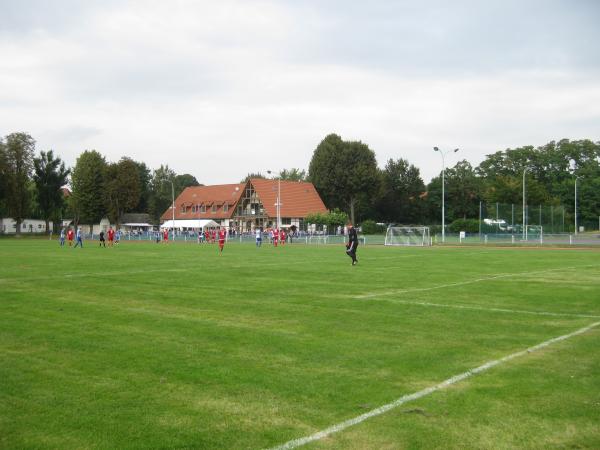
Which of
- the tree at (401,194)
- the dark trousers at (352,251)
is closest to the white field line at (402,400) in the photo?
the dark trousers at (352,251)

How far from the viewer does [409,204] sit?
9988 cm

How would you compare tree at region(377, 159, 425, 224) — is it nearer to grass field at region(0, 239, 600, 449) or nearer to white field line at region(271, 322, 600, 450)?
grass field at region(0, 239, 600, 449)

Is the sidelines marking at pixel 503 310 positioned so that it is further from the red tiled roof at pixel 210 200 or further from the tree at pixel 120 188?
the tree at pixel 120 188

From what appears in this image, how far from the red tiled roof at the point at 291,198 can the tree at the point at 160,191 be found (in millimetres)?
32719

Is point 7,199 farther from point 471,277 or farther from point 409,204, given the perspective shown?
point 471,277

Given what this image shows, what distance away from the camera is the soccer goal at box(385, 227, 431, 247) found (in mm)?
54344

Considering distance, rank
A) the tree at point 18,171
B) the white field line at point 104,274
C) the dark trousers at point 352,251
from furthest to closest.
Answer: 1. the tree at point 18,171
2. the dark trousers at point 352,251
3. the white field line at point 104,274

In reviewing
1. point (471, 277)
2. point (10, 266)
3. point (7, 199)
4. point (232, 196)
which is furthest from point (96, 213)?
point (471, 277)

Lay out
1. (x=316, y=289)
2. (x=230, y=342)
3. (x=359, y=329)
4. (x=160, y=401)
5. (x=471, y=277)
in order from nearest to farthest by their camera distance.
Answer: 1. (x=160, y=401)
2. (x=230, y=342)
3. (x=359, y=329)
4. (x=316, y=289)
5. (x=471, y=277)

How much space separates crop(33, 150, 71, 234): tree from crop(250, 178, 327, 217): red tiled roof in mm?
32375

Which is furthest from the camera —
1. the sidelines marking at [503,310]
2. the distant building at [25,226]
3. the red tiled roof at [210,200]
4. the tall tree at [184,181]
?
the tall tree at [184,181]

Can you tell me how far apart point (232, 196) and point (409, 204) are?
101ft

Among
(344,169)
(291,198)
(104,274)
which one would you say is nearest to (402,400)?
(104,274)

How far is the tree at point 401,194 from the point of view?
99375mm
